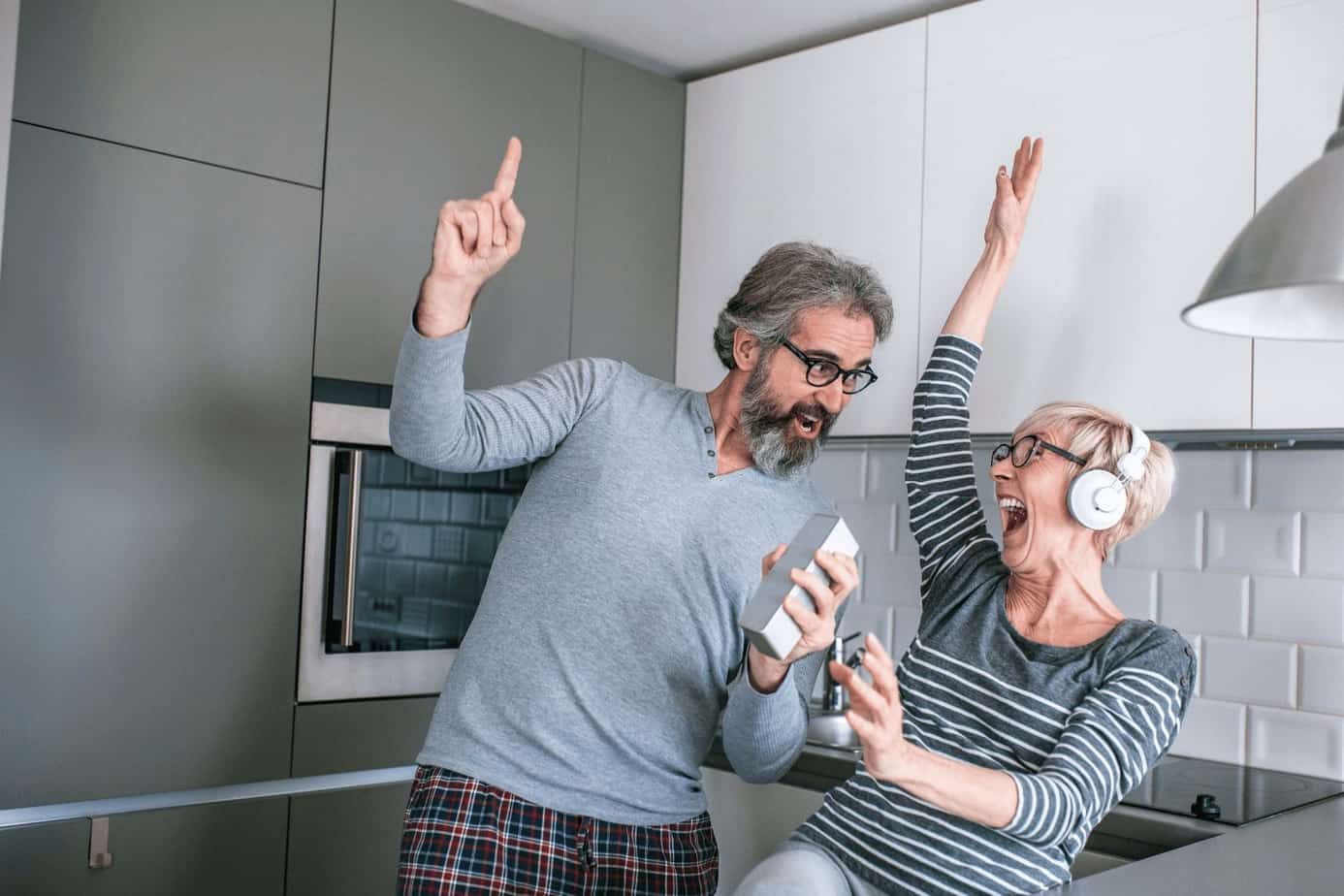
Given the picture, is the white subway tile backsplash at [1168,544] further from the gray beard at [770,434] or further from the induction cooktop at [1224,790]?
the gray beard at [770,434]

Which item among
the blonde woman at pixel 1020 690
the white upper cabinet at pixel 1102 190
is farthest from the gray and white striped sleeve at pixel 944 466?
the white upper cabinet at pixel 1102 190

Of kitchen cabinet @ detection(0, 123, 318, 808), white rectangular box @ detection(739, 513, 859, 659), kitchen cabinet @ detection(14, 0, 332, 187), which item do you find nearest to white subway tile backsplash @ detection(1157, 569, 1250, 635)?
white rectangular box @ detection(739, 513, 859, 659)

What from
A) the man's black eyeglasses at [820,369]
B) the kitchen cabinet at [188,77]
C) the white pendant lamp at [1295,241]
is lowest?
the man's black eyeglasses at [820,369]

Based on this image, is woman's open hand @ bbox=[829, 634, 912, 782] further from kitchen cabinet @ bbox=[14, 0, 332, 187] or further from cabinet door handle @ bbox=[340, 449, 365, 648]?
kitchen cabinet @ bbox=[14, 0, 332, 187]

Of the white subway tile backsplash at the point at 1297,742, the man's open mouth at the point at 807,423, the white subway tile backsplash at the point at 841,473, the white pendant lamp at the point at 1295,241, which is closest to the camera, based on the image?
the white pendant lamp at the point at 1295,241

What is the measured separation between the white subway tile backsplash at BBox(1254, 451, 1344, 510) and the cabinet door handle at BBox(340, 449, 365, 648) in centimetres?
167

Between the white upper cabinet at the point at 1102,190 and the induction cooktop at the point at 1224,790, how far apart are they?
1.98 feet

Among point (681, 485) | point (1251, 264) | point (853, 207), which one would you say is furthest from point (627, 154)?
point (1251, 264)

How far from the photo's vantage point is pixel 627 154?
110 inches

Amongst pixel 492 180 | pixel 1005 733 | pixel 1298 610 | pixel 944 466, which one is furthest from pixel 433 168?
pixel 1298 610

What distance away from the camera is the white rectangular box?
1246 millimetres

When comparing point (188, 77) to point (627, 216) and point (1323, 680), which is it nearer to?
point (627, 216)

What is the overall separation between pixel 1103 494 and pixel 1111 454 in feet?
0.23

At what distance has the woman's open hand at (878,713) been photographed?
1.15m
